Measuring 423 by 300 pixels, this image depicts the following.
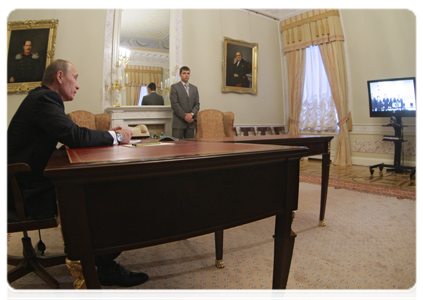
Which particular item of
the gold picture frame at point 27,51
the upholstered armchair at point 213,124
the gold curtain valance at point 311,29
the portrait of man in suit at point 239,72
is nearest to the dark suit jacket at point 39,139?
the upholstered armchair at point 213,124

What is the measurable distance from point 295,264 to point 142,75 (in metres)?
5.52

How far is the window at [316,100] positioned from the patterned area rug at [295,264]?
4.57m

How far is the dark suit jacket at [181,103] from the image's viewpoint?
585 cm

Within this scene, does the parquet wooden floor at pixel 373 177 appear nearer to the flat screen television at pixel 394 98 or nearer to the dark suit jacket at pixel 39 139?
the flat screen television at pixel 394 98

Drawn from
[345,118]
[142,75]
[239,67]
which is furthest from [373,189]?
[142,75]

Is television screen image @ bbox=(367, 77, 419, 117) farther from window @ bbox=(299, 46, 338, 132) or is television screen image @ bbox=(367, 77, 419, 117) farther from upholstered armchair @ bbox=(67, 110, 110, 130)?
upholstered armchair @ bbox=(67, 110, 110, 130)

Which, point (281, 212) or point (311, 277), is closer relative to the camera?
point (281, 212)

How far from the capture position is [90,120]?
5488 millimetres

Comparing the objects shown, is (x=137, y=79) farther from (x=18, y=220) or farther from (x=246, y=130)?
(x=18, y=220)

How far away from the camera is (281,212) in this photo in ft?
3.97

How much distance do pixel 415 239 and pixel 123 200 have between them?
2573 mm

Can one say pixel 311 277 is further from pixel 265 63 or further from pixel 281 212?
pixel 265 63
